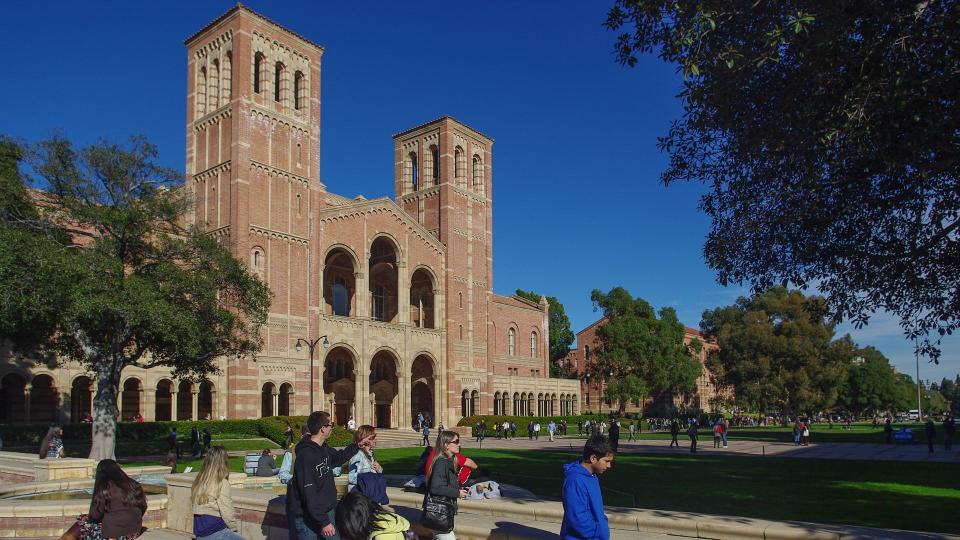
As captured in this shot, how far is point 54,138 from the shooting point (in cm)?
2552

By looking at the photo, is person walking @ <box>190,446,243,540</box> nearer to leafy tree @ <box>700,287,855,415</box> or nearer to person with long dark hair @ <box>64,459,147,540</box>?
person with long dark hair @ <box>64,459,147,540</box>

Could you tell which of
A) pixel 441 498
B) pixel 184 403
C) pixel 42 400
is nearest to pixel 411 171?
pixel 184 403

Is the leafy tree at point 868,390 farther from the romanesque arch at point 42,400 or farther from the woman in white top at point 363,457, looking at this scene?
the woman in white top at point 363,457

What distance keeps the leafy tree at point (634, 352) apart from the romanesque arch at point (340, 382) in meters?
24.5

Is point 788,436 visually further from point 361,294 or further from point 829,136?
point 829,136

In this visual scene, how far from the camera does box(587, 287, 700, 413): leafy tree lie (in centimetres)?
6656

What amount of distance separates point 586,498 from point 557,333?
81867mm

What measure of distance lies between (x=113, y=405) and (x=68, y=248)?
5426 mm

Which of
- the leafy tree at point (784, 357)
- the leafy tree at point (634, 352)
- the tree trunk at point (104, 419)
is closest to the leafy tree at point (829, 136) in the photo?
the tree trunk at point (104, 419)

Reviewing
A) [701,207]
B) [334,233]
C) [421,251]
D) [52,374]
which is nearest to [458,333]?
[421,251]

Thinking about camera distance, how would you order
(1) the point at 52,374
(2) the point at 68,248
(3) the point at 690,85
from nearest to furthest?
(3) the point at 690,85 < (2) the point at 68,248 < (1) the point at 52,374

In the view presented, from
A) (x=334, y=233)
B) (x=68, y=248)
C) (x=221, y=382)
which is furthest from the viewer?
(x=334, y=233)

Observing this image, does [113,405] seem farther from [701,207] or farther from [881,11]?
[881,11]

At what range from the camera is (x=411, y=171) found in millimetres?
61656
